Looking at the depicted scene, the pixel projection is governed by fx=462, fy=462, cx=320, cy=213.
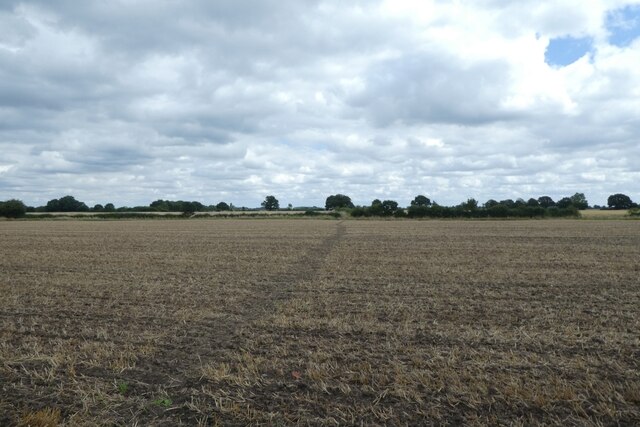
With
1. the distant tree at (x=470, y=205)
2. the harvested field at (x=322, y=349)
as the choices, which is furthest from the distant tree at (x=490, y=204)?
the harvested field at (x=322, y=349)

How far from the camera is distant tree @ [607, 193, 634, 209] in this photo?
4653 inches

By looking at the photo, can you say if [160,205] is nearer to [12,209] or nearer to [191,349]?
[12,209]

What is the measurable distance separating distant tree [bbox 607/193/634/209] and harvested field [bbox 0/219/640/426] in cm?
12474

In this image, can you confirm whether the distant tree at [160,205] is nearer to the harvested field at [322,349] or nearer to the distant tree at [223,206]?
the distant tree at [223,206]

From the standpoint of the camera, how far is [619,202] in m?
120

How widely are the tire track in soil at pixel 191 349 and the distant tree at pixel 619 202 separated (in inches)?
5222

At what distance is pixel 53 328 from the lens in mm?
8273

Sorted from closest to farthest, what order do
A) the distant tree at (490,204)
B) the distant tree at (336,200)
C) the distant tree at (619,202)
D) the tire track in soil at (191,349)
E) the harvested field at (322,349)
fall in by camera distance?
the harvested field at (322,349) → the tire track in soil at (191,349) → the distant tree at (490,204) → the distant tree at (619,202) → the distant tree at (336,200)

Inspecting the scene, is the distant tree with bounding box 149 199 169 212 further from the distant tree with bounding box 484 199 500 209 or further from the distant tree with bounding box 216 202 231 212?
the distant tree with bounding box 484 199 500 209

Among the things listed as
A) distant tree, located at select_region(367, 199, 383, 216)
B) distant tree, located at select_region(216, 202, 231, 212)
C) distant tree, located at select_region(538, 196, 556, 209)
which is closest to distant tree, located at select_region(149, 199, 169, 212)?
distant tree, located at select_region(216, 202, 231, 212)

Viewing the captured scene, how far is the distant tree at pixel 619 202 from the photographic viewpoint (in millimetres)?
118188

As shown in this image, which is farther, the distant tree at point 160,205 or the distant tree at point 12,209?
the distant tree at point 160,205

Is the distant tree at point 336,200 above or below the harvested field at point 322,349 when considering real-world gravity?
above

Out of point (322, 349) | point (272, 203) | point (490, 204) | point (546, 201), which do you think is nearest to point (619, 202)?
point (546, 201)
